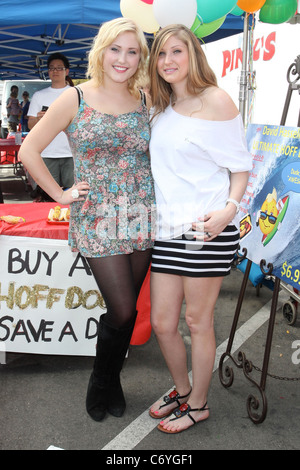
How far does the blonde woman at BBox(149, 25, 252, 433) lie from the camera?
1.90 m

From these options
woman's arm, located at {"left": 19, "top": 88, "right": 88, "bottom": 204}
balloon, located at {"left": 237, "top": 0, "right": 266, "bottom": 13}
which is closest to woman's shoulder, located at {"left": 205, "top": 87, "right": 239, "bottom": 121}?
woman's arm, located at {"left": 19, "top": 88, "right": 88, "bottom": 204}

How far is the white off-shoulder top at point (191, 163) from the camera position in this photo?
1883 mm

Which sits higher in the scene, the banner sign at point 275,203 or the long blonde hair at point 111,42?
the long blonde hair at point 111,42

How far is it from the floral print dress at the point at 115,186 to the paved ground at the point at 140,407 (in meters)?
0.89

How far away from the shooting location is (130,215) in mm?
2027

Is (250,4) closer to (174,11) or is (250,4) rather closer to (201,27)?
(201,27)

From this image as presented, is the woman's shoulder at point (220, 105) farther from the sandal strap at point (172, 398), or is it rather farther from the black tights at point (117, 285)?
the sandal strap at point (172, 398)

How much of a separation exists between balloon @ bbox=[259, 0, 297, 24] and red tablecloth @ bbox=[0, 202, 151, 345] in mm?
2089

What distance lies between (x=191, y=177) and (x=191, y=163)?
0.06 m

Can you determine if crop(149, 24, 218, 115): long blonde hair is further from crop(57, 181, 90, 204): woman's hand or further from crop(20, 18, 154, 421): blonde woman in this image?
crop(57, 181, 90, 204): woman's hand

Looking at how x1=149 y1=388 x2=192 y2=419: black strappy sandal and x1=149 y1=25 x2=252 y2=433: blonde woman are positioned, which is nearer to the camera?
x1=149 y1=25 x2=252 y2=433: blonde woman

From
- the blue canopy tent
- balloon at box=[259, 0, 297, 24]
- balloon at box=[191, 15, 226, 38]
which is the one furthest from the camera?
the blue canopy tent

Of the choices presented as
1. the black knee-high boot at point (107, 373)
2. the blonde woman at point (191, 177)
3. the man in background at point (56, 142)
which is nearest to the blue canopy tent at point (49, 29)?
the man in background at point (56, 142)
